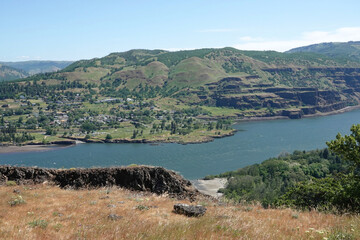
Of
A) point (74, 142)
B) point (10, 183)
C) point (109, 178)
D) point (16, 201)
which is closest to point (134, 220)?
point (16, 201)

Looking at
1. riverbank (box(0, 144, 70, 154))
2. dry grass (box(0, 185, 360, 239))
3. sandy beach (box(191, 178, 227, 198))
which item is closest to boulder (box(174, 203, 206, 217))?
dry grass (box(0, 185, 360, 239))

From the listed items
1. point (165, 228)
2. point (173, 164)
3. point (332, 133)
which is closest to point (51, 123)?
point (173, 164)

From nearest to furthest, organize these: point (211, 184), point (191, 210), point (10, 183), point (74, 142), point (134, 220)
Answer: point (134, 220), point (191, 210), point (10, 183), point (211, 184), point (74, 142)

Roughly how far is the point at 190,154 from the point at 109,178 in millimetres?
109880

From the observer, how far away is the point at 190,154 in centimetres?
12788

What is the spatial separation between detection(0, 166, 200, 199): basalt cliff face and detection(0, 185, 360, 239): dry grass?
1235mm

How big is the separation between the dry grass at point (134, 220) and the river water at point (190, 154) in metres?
85.3

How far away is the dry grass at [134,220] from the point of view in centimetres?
823

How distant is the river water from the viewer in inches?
4363

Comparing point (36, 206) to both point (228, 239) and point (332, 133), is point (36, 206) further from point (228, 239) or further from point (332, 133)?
point (332, 133)

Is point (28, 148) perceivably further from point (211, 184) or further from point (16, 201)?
point (16, 201)

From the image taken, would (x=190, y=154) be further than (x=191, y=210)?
Yes

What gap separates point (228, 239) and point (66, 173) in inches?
561

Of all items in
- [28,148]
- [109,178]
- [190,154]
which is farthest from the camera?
[28,148]
